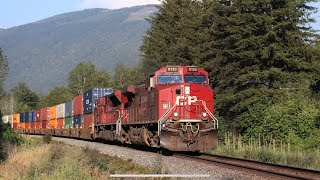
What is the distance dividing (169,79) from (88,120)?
17637 mm

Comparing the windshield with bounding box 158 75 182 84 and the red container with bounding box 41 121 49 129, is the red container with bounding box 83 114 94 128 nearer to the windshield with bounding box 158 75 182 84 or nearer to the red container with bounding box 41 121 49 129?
the windshield with bounding box 158 75 182 84

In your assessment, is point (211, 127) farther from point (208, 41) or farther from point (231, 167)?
point (208, 41)

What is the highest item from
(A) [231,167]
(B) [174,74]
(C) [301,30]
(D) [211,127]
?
(C) [301,30]

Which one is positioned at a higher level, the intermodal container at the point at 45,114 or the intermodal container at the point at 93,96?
the intermodal container at the point at 93,96

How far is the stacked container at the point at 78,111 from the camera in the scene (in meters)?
40.7

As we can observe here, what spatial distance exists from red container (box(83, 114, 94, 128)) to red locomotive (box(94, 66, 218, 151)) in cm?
1263

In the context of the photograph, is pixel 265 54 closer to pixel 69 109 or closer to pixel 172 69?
pixel 172 69

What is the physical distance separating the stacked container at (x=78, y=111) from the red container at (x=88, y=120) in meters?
1.61

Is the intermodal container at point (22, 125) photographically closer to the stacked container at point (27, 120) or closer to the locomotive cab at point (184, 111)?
the stacked container at point (27, 120)

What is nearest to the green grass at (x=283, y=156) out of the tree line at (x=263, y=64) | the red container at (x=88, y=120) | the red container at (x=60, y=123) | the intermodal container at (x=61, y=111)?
the tree line at (x=263, y=64)

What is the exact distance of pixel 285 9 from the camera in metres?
28.2

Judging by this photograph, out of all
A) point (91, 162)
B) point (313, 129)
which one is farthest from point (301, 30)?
point (91, 162)

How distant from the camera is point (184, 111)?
779 inches

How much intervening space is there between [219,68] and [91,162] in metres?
19.2
